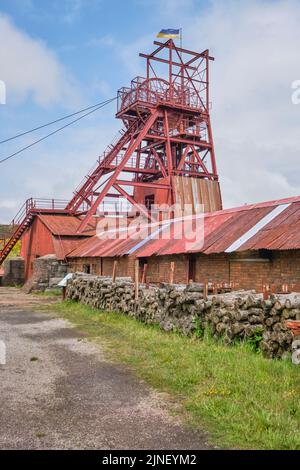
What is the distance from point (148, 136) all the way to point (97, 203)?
5.71m

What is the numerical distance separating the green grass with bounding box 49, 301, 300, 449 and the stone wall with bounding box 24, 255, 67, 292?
16047 millimetres

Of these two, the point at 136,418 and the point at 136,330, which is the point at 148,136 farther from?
the point at 136,418

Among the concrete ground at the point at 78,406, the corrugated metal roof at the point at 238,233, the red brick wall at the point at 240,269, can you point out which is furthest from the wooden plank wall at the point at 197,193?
the concrete ground at the point at 78,406

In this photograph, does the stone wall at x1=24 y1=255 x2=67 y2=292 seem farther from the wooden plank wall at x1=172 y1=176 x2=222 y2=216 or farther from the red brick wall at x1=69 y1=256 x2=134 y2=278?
the wooden plank wall at x1=172 y1=176 x2=222 y2=216

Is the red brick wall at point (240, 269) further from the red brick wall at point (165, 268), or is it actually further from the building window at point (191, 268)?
the building window at point (191, 268)

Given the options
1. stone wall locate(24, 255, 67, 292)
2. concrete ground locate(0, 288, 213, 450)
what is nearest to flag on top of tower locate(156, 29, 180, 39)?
stone wall locate(24, 255, 67, 292)

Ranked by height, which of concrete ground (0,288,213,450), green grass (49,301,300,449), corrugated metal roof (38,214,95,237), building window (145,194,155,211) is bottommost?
concrete ground (0,288,213,450)

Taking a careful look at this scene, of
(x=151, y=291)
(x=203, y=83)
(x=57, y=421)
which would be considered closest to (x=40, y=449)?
(x=57, y=421)

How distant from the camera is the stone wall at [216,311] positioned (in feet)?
25.3

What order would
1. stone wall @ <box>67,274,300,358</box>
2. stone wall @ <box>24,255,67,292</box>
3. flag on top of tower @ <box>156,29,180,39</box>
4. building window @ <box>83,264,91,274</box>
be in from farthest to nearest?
1. flag on top of tower @ <box>156,29,180,39</box>
2. stone wall @ <box>24,255,67,292</box>
3. building window @ <box>83,264,91,274</box>
4. stone wall @ <box>67,274,300,358</box>

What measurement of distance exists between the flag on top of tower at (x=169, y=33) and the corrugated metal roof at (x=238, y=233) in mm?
16356

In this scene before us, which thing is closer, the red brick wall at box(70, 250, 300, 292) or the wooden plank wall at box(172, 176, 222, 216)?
the red brick wall at box(70, 250, 300, 292)

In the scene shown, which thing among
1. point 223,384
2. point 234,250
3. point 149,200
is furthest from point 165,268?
point 149,200

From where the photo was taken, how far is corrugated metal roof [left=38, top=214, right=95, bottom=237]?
90.4ft
